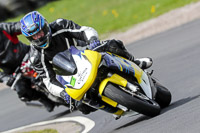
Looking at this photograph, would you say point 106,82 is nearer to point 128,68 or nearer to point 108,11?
point 128,68

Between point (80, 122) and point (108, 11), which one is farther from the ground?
point (108, 11)

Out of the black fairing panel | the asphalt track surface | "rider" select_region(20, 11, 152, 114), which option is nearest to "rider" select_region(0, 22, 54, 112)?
the asphalt track surface

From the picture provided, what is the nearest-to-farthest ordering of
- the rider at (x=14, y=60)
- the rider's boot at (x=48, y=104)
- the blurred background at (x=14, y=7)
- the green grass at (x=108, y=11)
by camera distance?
the rider at (x=14, y=60) < the rider's boot at (x=48, y=104) < the green grass at (x=108, y=11) < the blurred background at (x=14, y=7)

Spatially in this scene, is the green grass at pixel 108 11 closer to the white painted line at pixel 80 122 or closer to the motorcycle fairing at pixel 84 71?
the white painted line at pixel 80 122

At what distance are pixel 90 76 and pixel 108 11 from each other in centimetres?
1484

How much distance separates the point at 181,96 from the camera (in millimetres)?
7047

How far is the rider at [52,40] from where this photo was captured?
20.9ft

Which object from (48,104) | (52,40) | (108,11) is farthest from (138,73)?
(108,11)

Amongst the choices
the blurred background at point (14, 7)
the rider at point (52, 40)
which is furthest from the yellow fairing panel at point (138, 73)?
the blurred background at point (14, 7)

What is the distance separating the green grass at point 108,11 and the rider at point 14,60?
7434 mm

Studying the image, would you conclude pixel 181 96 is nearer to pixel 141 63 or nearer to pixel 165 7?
pixel 141 63

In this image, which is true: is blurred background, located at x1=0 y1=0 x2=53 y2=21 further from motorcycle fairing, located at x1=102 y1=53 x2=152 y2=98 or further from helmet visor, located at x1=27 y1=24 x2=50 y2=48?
motorcycle fairing, located at x1=102 y1=53 x2=152 y2=98

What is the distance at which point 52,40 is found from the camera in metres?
6.87

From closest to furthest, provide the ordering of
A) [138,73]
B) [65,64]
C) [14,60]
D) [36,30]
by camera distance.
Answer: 1. [65,64]
2. [138,73]
3. [36,30]
4. [14,60]
